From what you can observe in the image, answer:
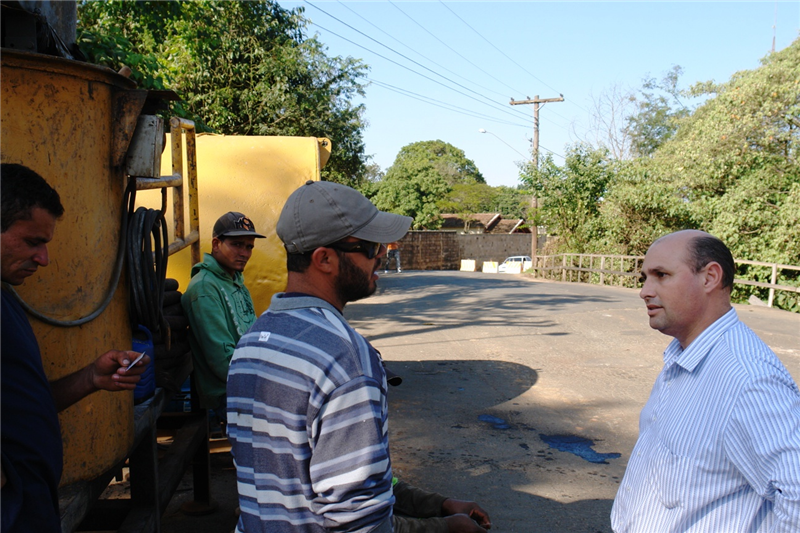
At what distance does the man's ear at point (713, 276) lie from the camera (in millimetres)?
2111

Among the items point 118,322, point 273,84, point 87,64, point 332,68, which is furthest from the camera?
point 332,68

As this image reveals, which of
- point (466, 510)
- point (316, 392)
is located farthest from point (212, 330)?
point (316, 392)

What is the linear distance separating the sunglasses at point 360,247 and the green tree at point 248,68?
31.0 feet

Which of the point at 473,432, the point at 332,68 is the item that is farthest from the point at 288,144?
the point at 332,68

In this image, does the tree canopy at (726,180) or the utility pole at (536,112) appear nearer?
the tree canopy at (726,180)

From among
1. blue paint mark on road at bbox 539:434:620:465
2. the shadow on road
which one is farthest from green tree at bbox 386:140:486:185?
blue paint mark on road at bbox 539:434:620:465

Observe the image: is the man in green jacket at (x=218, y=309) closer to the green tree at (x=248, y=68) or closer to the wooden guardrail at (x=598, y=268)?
the green tree at (x=248, y=68)

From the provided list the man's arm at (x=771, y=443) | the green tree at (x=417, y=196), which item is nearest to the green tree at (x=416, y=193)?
the green tree at (x=417, y=196)

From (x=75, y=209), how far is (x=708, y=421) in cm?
209

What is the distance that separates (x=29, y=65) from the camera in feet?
6.78

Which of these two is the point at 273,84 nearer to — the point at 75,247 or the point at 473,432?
the point at 473,432

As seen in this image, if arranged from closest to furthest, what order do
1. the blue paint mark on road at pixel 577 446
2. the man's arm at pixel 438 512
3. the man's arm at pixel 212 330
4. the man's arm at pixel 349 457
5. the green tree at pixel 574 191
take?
the man's arm at pixel 349 457 → the man's arm at pixel 438 512 → the man's arm at pixel 212 330 → the blue paint mark on road at pixel 577 446 → the green tree at pixel 574 191

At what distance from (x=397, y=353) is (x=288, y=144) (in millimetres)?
4176

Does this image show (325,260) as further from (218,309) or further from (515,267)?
(515,267)
